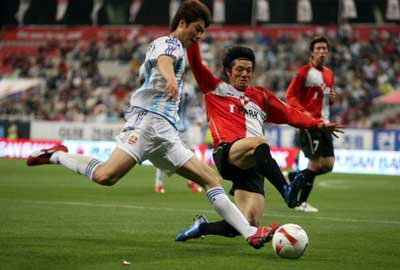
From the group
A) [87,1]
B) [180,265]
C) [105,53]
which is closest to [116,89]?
[105,53]

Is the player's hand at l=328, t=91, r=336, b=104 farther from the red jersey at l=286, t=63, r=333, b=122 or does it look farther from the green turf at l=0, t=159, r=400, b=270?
the green turf at l=0, t=159, r=400, b=270

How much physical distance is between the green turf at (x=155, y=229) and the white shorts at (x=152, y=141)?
882 mm

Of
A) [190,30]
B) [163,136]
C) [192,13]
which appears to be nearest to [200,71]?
[190,30]

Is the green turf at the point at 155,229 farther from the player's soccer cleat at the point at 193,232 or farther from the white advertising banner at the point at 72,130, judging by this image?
the white advertising banner at the point at 72,130

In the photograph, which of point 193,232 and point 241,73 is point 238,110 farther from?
point 193,232

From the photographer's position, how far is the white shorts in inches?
331

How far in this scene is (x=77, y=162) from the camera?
28.7ft

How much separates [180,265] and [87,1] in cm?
3665

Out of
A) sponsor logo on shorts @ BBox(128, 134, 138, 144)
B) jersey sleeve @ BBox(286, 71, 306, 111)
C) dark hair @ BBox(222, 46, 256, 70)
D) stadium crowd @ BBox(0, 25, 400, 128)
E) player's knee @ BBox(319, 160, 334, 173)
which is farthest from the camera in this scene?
stadium crowd @ BBox(0, 25, 400, 128)

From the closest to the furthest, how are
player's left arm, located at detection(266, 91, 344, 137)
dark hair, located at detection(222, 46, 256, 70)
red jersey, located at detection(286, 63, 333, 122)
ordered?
dark hair, located at detection(222, 46, 256, 70) < player's left arm, located at detection(266, 91, 344, 137) < red jersey, located at detection(286, 63, 333, 122)

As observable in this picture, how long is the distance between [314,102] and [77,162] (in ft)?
19.3

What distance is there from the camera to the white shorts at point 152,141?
8.41 meters

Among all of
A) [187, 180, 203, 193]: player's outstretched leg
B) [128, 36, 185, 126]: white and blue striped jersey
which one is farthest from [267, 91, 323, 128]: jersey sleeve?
[187, 180, 203, 193]: player's outstretched leg

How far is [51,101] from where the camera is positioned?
132 ft
